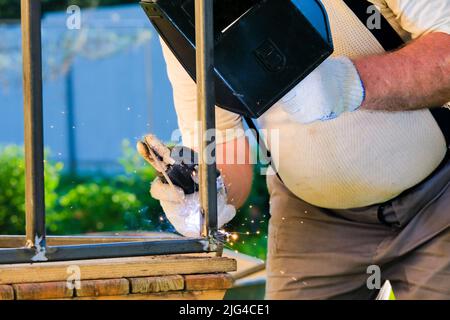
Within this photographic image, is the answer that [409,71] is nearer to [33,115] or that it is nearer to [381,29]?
[381,29]

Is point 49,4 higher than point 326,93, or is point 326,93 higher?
point 49,4

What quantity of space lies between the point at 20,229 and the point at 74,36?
101 inches

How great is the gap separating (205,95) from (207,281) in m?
0.32

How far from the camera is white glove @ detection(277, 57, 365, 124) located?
2021 millimetres

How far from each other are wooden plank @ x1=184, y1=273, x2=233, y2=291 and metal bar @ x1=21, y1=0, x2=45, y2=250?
28cm

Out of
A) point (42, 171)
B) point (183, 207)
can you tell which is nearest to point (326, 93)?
point (183, 207)

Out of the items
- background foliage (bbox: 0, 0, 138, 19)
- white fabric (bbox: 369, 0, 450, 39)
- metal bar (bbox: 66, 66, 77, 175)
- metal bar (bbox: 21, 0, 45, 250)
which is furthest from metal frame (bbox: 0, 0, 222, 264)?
metal bar (bbox: 66, 66, 77, 175)

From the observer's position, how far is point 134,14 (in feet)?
27.6

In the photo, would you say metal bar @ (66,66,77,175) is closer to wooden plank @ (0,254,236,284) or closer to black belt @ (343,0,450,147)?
black belt @ (343,0,450,147)

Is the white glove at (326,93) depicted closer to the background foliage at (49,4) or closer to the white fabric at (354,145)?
the white fabric at (354,145)

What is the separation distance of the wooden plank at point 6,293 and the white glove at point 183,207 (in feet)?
2.22

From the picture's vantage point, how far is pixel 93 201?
22.7 feet

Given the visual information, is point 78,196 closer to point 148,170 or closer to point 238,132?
point 148,170

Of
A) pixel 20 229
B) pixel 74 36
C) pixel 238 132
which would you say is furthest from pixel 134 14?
pixel 238 132
